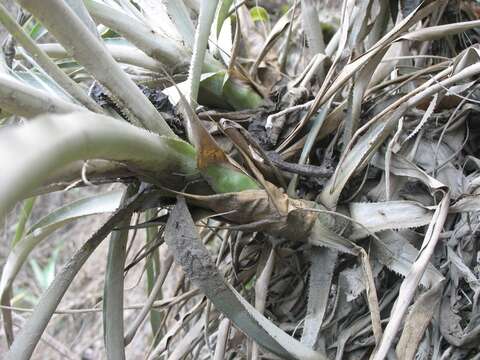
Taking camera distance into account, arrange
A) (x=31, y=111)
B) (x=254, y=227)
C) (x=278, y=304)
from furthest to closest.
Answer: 1. (x=278, y=304)
2. (x=254, y=227)
3. (x=31, y=111)

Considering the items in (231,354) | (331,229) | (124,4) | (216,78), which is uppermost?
(124,4)

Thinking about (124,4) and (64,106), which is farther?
(124,4)

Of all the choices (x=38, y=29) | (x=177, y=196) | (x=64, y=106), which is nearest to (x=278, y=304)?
(x=177, y=196)

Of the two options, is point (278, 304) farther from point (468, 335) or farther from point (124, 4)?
point (124, 4)

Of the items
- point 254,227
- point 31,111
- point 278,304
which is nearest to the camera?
point 31,111

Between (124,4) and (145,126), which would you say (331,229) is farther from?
(124,4)

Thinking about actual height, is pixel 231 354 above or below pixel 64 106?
below

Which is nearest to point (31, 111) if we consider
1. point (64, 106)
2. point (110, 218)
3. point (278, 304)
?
point (64, 106)
